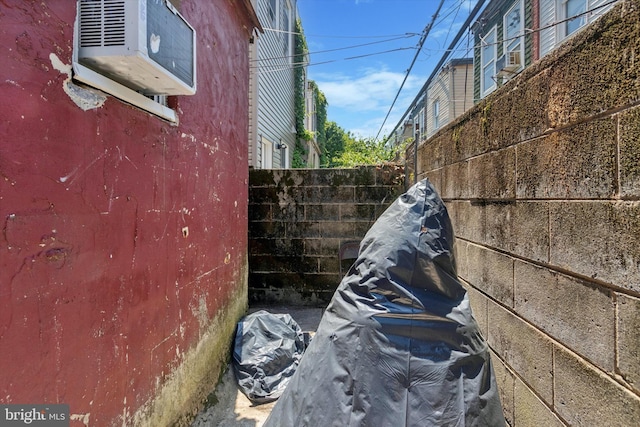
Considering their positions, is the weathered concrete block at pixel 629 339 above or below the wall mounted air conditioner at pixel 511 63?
below

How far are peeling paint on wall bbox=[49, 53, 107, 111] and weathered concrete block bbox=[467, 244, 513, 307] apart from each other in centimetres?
234

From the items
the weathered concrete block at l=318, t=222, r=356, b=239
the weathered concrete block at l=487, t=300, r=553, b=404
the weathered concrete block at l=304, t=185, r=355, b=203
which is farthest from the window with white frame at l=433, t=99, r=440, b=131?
the weathered concrete block at l=487, t=300, r=553, b=404

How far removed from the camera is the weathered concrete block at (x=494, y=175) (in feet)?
6.07

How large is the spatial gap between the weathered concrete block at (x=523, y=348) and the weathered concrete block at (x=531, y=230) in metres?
0.37

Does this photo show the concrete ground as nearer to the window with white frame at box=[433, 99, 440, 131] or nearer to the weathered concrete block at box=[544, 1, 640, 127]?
the weathered concrete block at box=[544, 1, 640, 127]

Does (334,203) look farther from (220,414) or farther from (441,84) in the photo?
(441,84)

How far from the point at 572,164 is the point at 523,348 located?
0.98m

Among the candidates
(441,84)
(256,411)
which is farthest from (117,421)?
(441,84)

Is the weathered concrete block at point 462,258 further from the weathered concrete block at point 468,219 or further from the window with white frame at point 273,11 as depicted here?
the window with white frame at point 273,11

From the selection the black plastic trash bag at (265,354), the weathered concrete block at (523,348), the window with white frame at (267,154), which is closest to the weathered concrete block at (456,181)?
the weathered concrete block at (523,348)

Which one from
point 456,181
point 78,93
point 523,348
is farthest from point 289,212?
point 523,348

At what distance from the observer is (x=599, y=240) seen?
1.22m

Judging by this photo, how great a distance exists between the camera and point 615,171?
1.15 meters

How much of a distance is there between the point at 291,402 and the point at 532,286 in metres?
1.30
